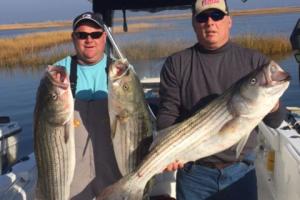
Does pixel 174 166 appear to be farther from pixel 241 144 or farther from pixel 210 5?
pixel 210 5

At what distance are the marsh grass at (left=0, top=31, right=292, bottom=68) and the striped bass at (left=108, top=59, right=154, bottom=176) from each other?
3.76 metres

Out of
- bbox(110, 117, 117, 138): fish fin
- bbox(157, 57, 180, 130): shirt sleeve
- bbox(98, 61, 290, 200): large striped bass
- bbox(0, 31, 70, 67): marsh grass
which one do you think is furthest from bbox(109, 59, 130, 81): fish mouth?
bbox(0, 31, 70, 67): marsh grass

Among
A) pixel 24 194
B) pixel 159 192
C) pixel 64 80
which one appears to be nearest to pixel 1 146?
pixel 24 194

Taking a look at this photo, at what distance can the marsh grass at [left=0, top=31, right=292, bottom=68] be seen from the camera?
7895 millimetres

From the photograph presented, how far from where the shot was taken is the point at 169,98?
12.1ft

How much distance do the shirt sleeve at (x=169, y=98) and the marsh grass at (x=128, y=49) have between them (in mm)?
3602

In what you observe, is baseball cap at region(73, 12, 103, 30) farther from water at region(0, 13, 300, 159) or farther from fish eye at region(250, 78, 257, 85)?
water at region(0, 13, 300, 159)

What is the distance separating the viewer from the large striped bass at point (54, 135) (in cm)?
342

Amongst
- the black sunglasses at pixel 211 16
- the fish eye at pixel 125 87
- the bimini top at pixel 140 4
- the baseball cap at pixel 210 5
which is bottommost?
the fish eye at pixel 125 87

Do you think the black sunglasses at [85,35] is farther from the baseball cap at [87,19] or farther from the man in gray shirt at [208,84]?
the man in gray shirt at [208,84]

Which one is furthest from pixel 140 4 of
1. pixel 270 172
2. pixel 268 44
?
pixel 268 44

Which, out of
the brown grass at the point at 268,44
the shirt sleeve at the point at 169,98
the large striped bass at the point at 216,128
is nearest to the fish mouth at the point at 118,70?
the shirt sleeve at the point at 169,98

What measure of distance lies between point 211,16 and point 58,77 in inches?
48.0

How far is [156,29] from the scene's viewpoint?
10.5 metres
